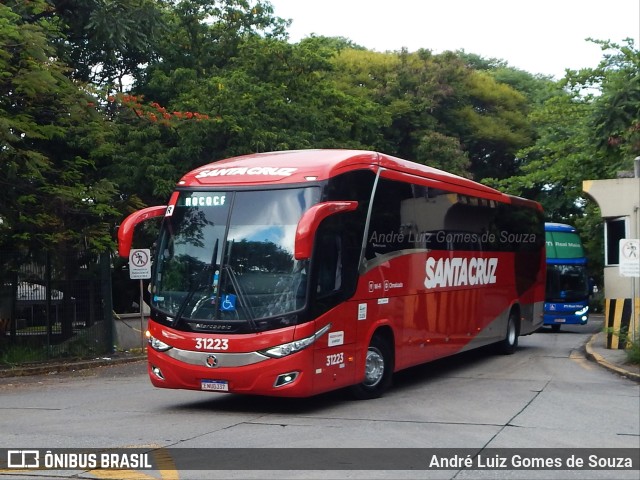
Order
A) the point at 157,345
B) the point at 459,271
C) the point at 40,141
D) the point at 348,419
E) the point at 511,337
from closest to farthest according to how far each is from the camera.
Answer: the point at 348,419
the point at 157,345
the point at 459,271
the point at 511,337
the point at 40,141

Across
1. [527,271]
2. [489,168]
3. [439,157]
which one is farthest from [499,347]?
[489,168]

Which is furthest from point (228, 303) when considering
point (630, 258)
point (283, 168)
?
point (630, 258)

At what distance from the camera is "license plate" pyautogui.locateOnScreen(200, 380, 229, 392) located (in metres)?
11.5

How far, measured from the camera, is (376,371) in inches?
522

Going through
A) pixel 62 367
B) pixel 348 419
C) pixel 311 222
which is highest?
pixel 311 222

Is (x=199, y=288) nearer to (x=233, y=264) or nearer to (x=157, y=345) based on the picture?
(x=233, y=264)

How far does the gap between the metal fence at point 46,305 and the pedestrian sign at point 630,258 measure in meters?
12.2

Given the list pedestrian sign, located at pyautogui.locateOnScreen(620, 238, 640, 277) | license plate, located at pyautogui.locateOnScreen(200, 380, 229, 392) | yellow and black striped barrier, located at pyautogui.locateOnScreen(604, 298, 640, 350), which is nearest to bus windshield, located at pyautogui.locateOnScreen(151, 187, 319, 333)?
license plate, located at pyautogui.locateOnScreen(200, 380, 229, 392)

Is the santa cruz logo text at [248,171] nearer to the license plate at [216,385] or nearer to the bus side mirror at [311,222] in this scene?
the bus side mirror at [311,222]

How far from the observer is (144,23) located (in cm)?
2364

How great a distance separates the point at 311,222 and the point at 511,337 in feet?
36.0

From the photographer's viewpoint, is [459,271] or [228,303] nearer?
[228,303]

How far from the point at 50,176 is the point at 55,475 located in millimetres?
13133

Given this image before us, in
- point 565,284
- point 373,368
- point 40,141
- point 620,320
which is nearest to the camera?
point 373,368
